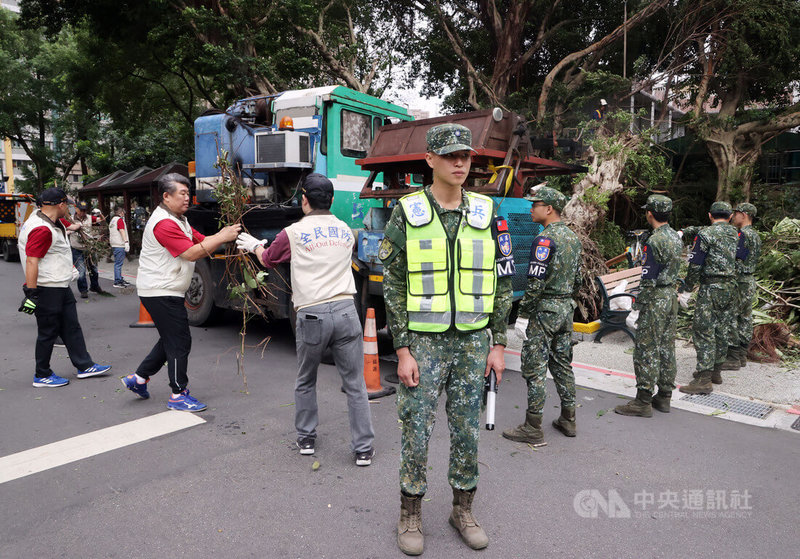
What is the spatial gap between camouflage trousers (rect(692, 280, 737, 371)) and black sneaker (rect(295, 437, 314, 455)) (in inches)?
153

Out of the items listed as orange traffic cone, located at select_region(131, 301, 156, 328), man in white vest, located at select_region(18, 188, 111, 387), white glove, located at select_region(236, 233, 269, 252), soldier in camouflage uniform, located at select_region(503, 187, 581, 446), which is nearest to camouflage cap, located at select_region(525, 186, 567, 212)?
soldier in camouflage uniform, located at select_region(503, 187, 581, 446)

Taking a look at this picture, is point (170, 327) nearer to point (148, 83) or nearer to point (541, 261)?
point (541, 261)

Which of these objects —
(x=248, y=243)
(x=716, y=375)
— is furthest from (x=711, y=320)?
(x=248, y=243)

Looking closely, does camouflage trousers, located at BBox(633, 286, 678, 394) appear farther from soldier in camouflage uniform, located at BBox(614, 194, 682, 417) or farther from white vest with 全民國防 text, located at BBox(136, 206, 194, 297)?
white vest with 全民國防 text, located at BBox(136, 206, 194, 297)

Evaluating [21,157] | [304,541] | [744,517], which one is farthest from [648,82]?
[21,157]

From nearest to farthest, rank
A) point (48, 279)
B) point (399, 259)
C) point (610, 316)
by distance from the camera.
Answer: point (399, 259) → point (48, 279) → point (610, 316)

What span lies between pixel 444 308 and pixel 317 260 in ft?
4.31

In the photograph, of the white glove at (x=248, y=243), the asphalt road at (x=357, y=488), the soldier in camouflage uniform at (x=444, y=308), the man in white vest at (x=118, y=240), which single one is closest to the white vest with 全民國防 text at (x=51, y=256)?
the asphalt road at (x=357, y=488)

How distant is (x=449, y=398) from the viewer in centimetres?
272

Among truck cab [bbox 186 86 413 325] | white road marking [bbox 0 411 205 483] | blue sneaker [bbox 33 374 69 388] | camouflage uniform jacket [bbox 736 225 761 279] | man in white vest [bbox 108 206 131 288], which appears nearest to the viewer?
white road marking [bbox 0 411 205 483]

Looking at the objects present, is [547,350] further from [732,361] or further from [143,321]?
[143,321]

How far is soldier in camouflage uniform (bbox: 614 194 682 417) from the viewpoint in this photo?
448 cm

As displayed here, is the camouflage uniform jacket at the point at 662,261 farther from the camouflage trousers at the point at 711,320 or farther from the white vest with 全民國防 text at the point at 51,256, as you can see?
the white vest with 全民國防 text at the point at 51,256

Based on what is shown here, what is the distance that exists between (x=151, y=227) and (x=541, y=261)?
314cm
